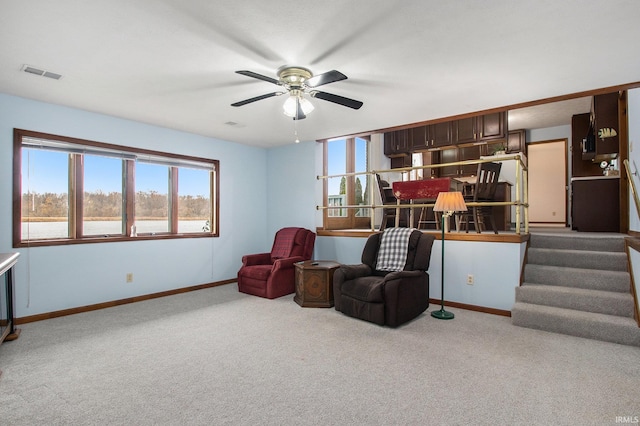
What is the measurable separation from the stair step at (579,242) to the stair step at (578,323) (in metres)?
1.10

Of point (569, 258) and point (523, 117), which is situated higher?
point (523, 117)

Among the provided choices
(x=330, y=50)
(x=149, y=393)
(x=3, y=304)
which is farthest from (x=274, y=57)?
(x=3, y=304)

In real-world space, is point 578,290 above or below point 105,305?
above

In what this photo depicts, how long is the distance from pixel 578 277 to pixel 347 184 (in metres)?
3.95

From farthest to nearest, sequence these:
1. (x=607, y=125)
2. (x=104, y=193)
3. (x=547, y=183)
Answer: (x=547, y=183) < (x=607, y=125) < (x=104, y=193)

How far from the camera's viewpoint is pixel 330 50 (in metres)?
2.62

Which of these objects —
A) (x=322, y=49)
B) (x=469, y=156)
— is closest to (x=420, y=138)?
(x=469, y=156)

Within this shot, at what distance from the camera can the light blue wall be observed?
3.68 m

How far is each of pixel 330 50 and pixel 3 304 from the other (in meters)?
4.30

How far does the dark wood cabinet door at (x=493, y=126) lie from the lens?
5.72 metres

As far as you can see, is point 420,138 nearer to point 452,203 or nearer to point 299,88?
point 452,203

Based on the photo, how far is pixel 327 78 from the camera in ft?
8.85

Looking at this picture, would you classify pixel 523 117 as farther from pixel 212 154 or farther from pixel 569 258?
pixel 212 154

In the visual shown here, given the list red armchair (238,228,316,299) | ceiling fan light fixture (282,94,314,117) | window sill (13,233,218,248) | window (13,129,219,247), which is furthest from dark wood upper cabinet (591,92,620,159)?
window sill (13,233,218,248)
